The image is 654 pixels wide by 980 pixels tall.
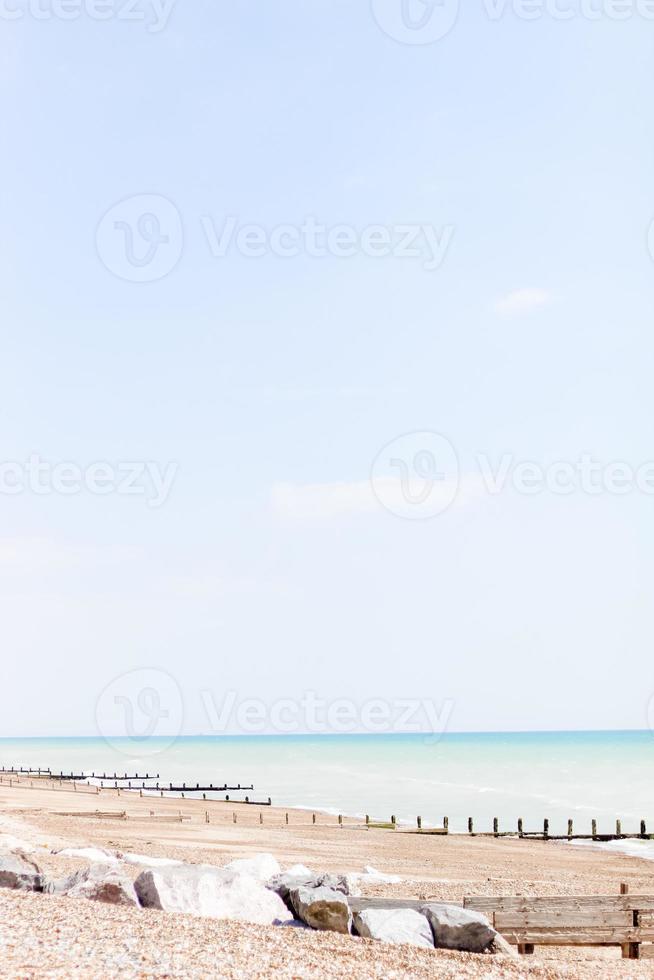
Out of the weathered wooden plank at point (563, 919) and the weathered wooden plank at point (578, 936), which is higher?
the weathered wooden plank at point (563, 919)

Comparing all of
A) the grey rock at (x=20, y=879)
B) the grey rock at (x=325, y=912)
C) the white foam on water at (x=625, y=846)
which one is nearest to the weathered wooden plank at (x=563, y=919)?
the grey rock at (x=325, y=912)

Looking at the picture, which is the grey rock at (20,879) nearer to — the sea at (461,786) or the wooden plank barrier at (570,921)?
the wooden plank barrier at (570,921)

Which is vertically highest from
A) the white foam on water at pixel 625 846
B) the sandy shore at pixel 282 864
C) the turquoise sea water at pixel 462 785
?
the sandy shore at pixel 282 864

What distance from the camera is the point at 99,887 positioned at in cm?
1435

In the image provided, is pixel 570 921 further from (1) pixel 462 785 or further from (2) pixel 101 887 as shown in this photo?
(1) pixel 462 785

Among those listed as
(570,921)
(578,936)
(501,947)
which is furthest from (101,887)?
(578,936)

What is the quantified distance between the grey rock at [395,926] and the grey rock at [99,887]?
11.2 ft

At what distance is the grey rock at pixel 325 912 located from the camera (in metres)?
13.8

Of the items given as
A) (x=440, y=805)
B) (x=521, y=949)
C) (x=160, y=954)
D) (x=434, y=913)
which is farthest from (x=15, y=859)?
(x=440, y=805)

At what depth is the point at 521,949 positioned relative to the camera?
47.3ft

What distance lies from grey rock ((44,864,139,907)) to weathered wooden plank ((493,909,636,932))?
5.62m

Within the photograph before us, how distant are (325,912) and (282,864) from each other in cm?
1719

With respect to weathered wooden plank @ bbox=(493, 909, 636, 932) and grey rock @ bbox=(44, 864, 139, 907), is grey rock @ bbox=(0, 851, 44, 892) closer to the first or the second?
grey rock @ bbox=(44, 864, 139, 907)

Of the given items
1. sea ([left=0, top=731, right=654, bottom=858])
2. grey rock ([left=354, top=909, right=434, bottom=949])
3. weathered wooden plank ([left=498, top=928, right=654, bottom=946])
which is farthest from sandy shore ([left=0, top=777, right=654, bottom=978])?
sea ([left=0, top=731, right=654, bottom=858])
